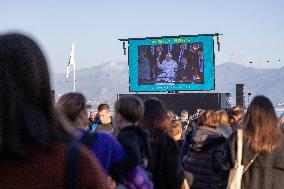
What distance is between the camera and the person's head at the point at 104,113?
338 inches

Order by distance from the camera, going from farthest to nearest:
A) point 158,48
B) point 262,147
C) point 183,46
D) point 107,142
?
point 158,48 < point 183,46 < point 262,147 < point 107,142

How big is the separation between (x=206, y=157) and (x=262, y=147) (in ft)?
4.26

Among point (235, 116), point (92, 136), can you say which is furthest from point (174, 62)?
point (92, 136)

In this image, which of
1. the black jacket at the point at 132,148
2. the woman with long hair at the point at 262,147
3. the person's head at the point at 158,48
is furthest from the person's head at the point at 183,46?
the black jacket at the point at 132,148

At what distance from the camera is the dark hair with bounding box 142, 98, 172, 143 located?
477 centimetres

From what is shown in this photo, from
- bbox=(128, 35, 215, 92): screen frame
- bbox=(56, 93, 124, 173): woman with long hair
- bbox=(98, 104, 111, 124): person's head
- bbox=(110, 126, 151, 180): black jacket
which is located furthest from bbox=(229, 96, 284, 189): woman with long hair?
bbox=(128, 35, 215, 92): screen frame

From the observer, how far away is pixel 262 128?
15.9ft

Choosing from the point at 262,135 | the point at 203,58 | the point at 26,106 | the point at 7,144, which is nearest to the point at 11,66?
the point at 26,106

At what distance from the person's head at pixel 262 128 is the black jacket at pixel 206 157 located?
43.5 inches

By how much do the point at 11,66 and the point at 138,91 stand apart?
18752mm

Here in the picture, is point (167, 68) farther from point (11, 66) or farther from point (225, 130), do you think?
point (11, 66)

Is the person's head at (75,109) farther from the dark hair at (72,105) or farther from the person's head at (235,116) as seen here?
the person's head at (235,116)

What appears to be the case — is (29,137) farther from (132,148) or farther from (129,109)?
(129,109)

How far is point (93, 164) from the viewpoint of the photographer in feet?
5.00
